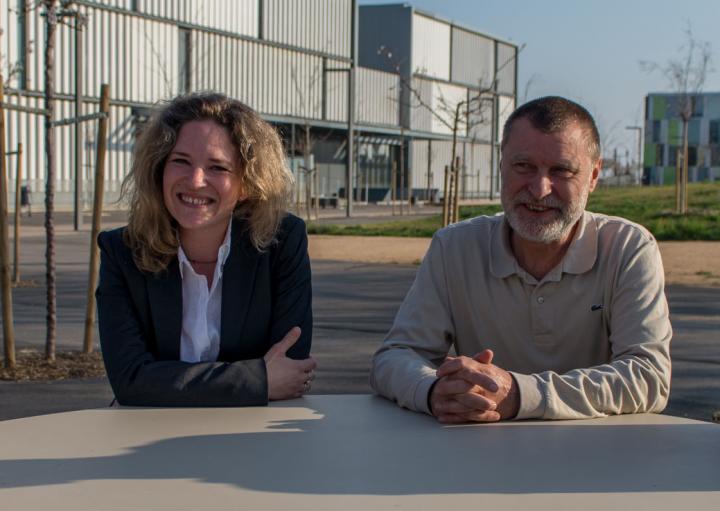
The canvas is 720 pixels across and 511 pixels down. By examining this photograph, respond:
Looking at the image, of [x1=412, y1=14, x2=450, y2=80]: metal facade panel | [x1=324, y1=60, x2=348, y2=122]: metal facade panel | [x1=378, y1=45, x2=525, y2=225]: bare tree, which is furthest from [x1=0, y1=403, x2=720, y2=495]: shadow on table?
[x1=412, y1=14, x2=450, y2=80]: metal facade panel

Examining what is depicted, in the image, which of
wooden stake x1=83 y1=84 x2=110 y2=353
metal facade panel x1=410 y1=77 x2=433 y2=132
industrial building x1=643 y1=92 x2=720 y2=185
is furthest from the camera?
industrial building x1=643 y1=92 x2=720 y2=185

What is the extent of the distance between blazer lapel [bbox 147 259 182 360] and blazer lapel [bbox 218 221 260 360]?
13 centimetres

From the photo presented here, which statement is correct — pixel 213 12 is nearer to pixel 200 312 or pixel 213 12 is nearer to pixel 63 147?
pixel 63 147

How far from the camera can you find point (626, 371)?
2711 millimetres

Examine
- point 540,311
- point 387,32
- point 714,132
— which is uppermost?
point 387,32

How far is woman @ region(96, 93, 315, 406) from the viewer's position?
3080mm

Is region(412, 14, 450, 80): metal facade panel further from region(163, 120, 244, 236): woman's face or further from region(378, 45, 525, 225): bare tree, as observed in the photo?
region(163, 120, 244, 236): woman's face

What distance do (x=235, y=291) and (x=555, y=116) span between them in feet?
3.36

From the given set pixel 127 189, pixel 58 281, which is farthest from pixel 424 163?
pixel 127 189

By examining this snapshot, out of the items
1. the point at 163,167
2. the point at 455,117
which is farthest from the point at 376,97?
the point at 163,167

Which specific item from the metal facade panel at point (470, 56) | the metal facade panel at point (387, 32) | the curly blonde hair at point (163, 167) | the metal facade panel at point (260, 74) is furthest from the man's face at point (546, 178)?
the metal facade panel at point (470, 56)

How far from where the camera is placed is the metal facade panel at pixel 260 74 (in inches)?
1795

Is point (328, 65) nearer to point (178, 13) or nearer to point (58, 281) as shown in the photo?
point (178, 13)

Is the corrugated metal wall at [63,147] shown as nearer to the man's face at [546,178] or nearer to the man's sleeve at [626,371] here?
the man's face at [546,178]
